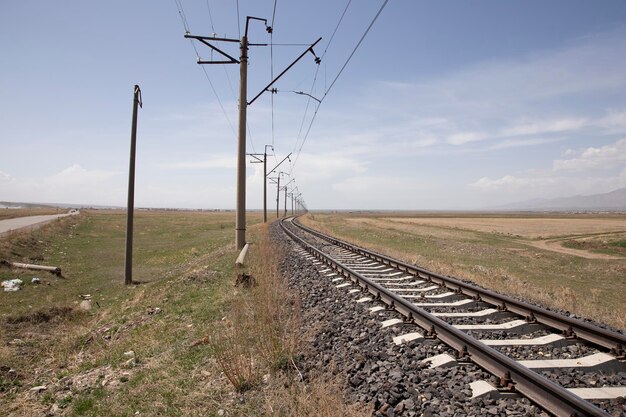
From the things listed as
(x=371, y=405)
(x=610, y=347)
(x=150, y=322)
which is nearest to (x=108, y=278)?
(x=150, y=322)

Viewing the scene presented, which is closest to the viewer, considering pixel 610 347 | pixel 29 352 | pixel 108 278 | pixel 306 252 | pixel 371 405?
pixel 371 405

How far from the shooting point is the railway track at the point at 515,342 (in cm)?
398

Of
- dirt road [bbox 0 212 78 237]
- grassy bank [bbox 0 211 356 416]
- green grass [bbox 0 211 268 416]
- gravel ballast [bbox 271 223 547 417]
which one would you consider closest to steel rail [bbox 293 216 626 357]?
gravel ballast [bbox 271 223 547 417]

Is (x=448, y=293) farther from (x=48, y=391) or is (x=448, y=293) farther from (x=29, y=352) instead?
(x=29, y=352)

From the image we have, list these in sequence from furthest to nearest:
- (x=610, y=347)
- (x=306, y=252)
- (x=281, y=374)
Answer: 1. (x=306, y=252)
2. (x=610, y=347)
3. (x=281, y=374)

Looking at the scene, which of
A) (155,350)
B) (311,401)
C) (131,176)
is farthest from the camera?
(131,176)

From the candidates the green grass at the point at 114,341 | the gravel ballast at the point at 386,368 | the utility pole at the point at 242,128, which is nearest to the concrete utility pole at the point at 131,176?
the green grass at the point at 114,341

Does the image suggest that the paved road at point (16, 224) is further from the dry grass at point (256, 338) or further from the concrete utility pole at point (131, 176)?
the dry grass at point (256, 338)

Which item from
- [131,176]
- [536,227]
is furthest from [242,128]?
[536,227]

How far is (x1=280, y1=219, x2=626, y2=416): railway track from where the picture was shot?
3984 millimetres

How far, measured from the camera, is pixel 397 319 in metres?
6.69

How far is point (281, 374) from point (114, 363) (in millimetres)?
3655

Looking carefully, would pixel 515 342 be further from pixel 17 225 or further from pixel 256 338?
pixel 17 225

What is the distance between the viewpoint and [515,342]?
5.60 m
